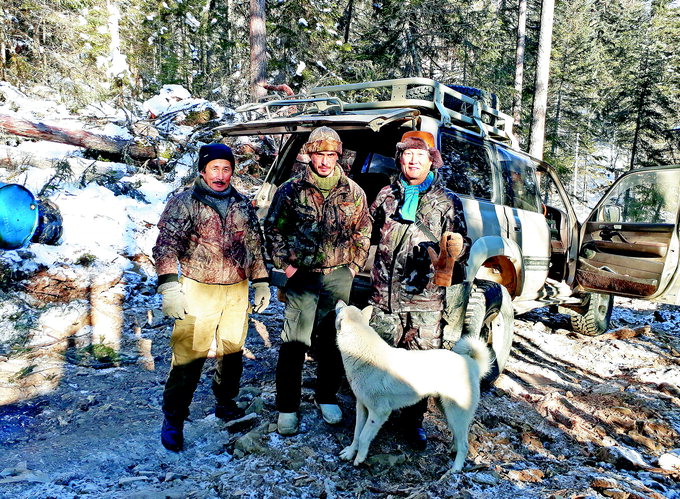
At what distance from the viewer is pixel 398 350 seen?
9.27 feet

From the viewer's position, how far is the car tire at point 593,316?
6387 millimetres

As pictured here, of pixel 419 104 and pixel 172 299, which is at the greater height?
pixel 419 104

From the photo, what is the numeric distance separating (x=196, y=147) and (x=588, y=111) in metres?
29.1

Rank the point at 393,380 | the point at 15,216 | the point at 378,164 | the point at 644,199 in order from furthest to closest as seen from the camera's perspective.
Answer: the point at 644,199 → the point at 378,164 → the point at 15,216 → the point at 393,380

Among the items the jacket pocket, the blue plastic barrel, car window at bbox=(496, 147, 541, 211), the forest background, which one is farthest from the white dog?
the forest background

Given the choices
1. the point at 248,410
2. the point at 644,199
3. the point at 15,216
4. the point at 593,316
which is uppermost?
the point at 644,199

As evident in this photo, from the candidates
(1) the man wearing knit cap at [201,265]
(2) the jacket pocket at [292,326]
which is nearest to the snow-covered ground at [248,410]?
(1) the man wearing knit cap at [201,265]

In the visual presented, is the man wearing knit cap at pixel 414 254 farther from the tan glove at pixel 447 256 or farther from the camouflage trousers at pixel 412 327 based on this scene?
the tan glove at pixel 447 256

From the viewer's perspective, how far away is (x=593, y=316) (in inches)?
252

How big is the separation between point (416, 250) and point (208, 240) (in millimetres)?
1472

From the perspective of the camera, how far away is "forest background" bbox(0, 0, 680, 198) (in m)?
12.4

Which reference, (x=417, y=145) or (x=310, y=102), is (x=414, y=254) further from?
(x=310, y=102)

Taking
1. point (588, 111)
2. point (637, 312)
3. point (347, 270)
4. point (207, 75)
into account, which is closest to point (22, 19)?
point (207, 75)

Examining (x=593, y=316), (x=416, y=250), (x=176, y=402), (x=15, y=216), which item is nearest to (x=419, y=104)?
(x=416, y=250)
